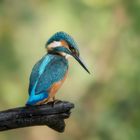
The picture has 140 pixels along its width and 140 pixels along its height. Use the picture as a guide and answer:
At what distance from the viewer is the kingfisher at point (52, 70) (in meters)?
3.05

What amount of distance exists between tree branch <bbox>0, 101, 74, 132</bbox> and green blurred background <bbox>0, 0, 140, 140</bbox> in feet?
16.3

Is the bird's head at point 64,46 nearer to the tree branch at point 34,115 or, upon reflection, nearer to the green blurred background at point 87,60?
the tree branch at point 34,115

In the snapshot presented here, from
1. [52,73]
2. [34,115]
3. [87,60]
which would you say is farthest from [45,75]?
[87,60]

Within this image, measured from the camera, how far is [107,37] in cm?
922

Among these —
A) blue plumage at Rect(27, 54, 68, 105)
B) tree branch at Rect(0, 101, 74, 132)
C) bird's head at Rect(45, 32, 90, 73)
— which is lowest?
tree branch at Rect(0, 101, 74, 132)

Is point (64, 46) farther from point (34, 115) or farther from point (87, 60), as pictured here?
point (87, 60)

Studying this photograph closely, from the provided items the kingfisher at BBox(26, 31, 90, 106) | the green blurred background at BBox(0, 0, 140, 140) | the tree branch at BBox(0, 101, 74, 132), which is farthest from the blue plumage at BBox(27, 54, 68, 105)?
the green blurred background at BBox(0, 0, 140, 140)

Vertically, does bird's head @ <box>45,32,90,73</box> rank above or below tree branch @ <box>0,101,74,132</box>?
above

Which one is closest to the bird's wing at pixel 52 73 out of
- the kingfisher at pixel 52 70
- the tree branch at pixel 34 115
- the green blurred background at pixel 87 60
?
the kingfisher at pixel 52 70

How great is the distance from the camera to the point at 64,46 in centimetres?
311

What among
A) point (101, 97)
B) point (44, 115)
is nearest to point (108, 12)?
point (101, 97)

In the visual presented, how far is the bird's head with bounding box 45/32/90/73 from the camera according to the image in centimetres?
308

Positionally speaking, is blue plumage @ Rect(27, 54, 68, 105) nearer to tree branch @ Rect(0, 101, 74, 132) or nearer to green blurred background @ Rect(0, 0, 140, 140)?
tree branch @ Rect(0, 101, 74, 132)

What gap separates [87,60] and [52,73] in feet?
17.4
